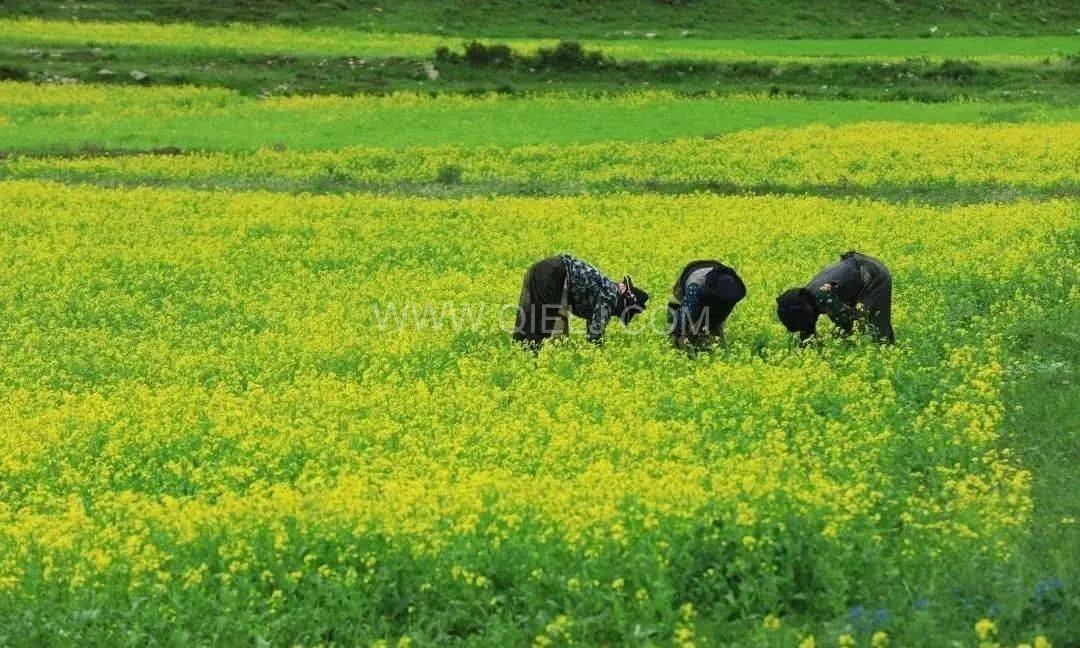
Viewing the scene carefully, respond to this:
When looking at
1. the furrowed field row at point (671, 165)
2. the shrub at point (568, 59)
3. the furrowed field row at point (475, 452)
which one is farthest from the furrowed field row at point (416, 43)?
the furrowed field row at point (475, 452)

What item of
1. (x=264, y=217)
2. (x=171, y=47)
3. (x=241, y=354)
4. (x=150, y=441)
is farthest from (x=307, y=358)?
(x=171, y=47)

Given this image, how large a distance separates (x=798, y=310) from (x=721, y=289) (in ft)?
2.50

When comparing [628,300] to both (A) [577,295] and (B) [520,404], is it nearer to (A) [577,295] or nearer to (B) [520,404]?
(A) [577,295]

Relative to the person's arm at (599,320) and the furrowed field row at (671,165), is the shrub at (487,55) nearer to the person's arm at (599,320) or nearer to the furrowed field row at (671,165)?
the furrowed field row at (671,165)

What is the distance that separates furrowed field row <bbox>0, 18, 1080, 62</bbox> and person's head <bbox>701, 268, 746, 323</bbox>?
115ft

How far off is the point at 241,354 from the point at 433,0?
52.0 m

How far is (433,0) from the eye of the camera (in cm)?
6391

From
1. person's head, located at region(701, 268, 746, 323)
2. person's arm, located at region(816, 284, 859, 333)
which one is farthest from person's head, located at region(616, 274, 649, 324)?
person's arm, located at region(816, 284, 859, 333)

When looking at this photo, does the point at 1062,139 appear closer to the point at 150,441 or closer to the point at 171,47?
the point at 150,441

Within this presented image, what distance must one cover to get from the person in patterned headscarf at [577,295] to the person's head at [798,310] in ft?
4.41

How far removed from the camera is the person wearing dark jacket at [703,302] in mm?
13031

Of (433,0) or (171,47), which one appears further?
(433,0)

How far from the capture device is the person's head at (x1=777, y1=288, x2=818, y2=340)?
42.9ft

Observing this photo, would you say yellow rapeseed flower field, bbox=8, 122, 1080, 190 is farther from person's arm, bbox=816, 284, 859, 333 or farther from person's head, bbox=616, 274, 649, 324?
person's head, bbox=616, 274, 649, 324
